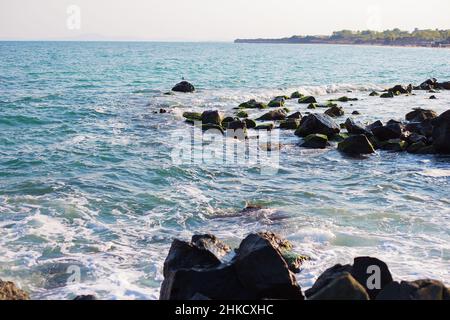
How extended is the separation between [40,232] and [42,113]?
19504 mm

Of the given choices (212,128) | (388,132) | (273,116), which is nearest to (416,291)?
(388,132)

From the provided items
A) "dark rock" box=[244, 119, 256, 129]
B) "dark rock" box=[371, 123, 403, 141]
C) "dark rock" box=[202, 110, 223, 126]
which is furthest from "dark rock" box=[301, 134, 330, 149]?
"dark rock" box=[202, 110, 223, 126]

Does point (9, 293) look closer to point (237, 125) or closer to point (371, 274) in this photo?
point (371, 274)

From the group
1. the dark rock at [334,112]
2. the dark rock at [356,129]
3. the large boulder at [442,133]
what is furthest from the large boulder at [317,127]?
the dark rock at [334,112]

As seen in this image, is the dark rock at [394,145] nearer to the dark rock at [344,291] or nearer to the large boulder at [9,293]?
the dark rock at [344,291]

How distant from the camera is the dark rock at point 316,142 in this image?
21.8 meters

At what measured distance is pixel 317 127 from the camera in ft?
77.4

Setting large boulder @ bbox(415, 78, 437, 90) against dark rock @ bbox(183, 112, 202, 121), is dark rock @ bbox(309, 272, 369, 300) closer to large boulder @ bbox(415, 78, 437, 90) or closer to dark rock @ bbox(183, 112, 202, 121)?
dark rock @ bbox(183, 112, 202, 121)

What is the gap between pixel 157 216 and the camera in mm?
13242

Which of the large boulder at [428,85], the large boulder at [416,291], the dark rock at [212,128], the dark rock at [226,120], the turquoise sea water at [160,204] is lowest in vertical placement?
the turquoise sea water at [160,204]

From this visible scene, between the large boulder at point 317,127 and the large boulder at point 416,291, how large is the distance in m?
17.1

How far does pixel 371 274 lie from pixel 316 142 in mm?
14537
